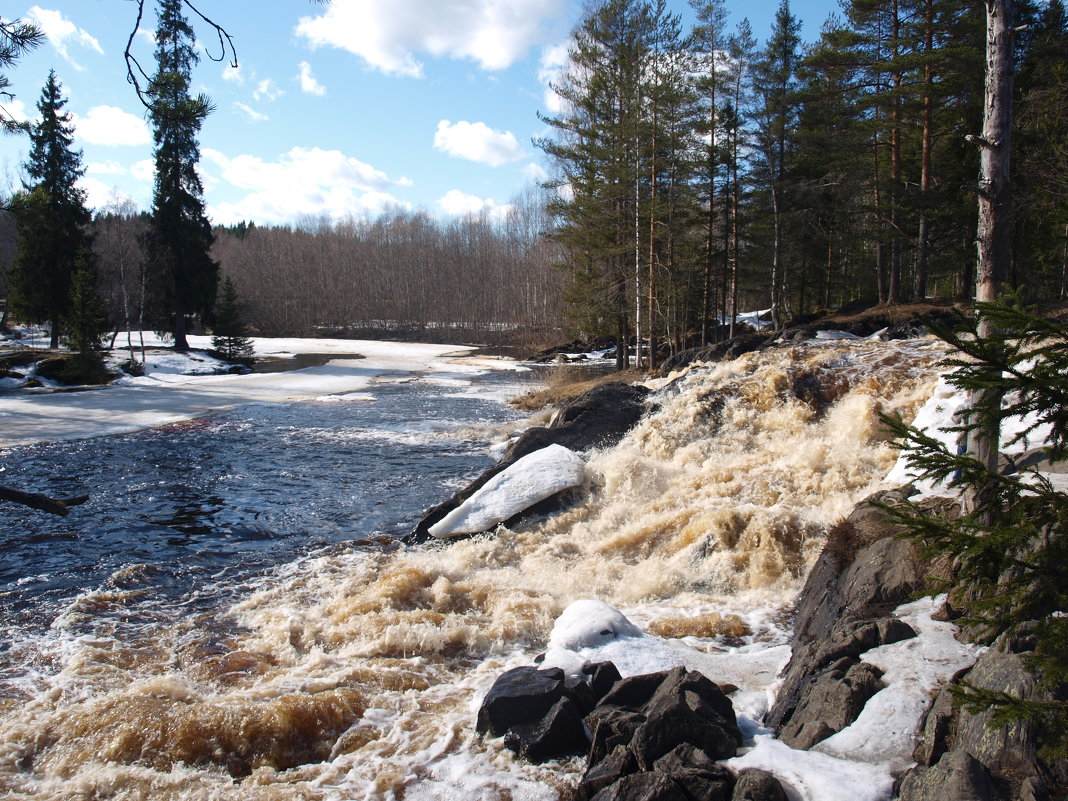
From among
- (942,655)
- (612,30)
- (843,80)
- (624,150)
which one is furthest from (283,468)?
(843,80)

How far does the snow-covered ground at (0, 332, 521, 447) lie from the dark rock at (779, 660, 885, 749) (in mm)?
17845

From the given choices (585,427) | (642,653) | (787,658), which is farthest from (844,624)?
(585,427)

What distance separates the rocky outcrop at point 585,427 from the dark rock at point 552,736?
564 centimetres

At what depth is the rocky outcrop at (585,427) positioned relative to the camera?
11742mm

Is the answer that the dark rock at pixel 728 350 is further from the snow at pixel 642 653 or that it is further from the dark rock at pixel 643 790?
the dark rock at pixel 643 790

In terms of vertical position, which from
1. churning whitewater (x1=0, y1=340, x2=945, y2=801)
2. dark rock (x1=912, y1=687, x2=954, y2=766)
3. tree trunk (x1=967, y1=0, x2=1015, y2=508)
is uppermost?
tree trunk (x1=967, y1=0, x2=1015, y2=508)

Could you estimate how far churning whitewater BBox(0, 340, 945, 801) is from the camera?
4566mm

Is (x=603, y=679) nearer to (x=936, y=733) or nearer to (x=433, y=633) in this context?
(x=433, y=633)

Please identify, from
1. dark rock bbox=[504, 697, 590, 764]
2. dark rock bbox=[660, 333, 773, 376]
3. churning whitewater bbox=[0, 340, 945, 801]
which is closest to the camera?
dark rock bbox=[504, 697, 590, 764]

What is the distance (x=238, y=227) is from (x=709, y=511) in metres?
102

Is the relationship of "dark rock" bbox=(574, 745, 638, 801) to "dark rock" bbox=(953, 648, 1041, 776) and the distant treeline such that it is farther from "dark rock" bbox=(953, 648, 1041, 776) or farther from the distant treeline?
the distant treeline

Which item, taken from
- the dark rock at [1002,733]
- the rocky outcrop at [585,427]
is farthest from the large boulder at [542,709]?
the rocky outcrop at [585,427]

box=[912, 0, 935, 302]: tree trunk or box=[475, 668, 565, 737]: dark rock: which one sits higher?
box=[912, 0, 935, 302]: tree trunk

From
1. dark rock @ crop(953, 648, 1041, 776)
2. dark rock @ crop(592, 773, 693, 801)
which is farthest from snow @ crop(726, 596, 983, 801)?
dark rock @ crop(592, 773, 693, 801)
